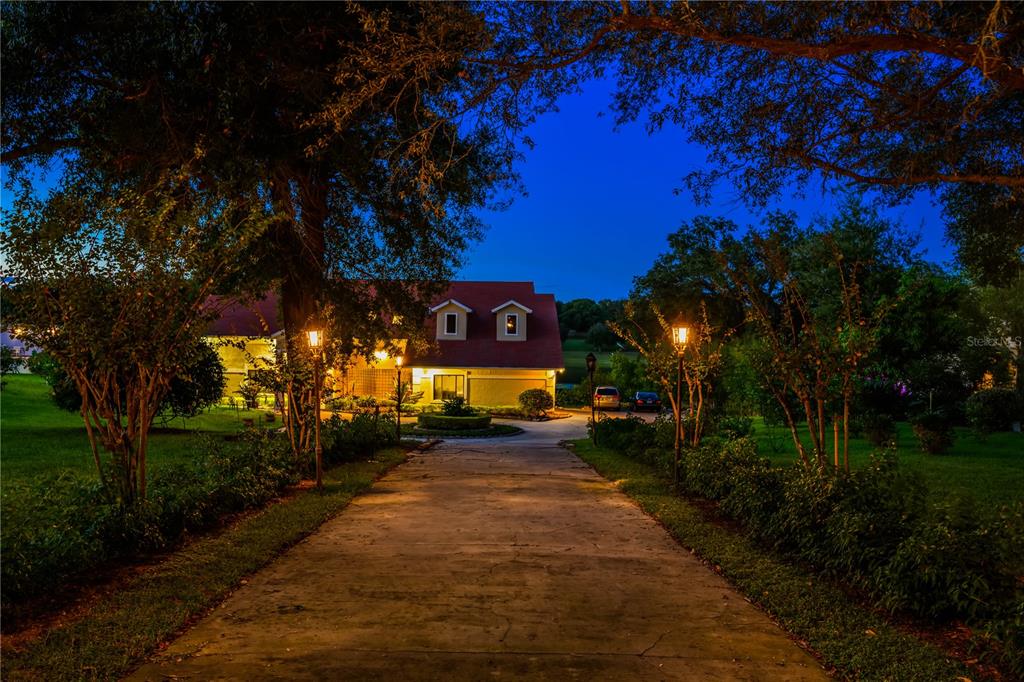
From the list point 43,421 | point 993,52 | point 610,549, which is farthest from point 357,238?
point 43,421

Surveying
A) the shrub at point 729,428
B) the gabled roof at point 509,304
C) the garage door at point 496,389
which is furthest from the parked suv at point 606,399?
the shrub at point 729,428

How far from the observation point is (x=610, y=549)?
830 cm

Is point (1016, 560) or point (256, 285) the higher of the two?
point (256, 285)

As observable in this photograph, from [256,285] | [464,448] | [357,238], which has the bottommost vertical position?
[464,448]

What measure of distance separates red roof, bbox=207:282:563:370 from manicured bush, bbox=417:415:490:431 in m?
8.09

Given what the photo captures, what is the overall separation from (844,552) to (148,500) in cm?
691

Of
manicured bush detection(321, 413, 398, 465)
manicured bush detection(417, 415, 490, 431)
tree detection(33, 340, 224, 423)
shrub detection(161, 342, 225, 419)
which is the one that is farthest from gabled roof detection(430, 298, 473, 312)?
manicured bush detection(321, 413, 398, 465)

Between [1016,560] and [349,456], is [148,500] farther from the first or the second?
[349,456]

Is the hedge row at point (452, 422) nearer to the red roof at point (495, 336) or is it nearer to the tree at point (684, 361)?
the red roof at point (495, 336)

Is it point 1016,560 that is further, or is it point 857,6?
point 857,6

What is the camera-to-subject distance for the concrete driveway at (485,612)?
4.72 metres

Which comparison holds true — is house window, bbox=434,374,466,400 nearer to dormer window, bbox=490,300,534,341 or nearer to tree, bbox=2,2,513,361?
dormer window, bbox=490,300,534,341

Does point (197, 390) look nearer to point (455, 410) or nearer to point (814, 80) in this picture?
point (455, 410)

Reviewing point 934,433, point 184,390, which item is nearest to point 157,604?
point 184,390
